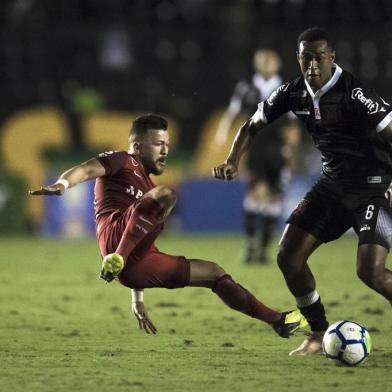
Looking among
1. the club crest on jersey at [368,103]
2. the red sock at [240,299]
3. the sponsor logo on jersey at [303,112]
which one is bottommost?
the red sock at [240,299]

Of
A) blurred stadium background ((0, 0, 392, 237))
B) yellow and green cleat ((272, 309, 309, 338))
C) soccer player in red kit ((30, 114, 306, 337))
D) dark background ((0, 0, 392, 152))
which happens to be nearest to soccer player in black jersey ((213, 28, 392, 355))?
yellow and green cleat ((272, 309, 309, 338))

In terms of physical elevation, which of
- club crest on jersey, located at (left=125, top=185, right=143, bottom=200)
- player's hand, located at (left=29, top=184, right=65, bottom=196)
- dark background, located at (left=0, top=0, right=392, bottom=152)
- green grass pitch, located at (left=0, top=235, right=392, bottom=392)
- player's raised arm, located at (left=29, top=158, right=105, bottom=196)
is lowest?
green grass pitch, located at (left=0, top=235, right=392, bottom=392)

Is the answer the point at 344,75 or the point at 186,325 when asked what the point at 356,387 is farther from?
the point at 186,325

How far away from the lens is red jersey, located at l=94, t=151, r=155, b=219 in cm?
713

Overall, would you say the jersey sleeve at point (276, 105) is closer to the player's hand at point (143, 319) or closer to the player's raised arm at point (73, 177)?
the player's raised arm at point (73, 177)

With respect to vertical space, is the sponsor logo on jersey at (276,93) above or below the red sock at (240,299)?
above

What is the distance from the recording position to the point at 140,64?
71.9 ft

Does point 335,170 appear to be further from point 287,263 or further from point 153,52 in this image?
point 153,52

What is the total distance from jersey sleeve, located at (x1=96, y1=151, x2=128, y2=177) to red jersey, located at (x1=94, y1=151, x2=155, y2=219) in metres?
0.06

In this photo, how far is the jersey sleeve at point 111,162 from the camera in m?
6.93

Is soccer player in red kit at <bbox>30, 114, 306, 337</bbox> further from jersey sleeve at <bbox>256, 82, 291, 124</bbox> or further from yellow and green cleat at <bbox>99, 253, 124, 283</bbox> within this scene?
jersey sleeve at <bbox>256, 82, 291, 124</bbox>

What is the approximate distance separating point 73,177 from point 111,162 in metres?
0.44

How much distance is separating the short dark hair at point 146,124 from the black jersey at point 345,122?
85 cm

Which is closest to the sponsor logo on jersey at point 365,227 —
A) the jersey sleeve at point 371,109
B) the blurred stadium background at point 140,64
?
the jersey sleeve at point 371,109
